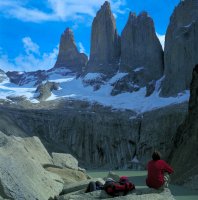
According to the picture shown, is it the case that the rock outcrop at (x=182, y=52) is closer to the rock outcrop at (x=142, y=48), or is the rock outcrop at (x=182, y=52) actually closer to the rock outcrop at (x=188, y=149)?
the rock outcrop at (x=142, y=48)

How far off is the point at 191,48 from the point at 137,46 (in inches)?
1333

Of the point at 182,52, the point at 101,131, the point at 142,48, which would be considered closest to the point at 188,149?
the point at 101,131

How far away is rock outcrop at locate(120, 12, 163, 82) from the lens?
14775cm

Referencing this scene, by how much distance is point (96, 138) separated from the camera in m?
105

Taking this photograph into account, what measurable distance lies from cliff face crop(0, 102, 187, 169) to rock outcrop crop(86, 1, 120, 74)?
181 ft

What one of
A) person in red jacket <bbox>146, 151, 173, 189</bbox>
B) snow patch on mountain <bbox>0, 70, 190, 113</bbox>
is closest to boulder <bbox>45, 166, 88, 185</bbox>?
person in red jacket <bbox>146, 151, 173, 189</bbox>

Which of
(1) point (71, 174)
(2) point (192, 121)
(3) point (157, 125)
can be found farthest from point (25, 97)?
(1) point (71, 174)

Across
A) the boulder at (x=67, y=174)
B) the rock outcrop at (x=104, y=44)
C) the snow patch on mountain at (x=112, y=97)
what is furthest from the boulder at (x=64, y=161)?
the rock outcrop at (x=104, y=44)

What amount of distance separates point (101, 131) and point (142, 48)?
55.9m

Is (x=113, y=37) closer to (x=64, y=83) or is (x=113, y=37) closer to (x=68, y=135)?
(x=64, y=83)

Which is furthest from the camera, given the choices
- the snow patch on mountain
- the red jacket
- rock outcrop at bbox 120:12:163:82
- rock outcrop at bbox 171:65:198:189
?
rock outcrop at bbox 120:12:163:82

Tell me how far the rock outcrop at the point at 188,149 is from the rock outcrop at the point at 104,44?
344ft

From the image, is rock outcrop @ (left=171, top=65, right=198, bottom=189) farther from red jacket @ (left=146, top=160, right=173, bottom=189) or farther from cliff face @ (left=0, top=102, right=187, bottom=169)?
cliff face @ (left=0, top=102, right=187, bottom=169)

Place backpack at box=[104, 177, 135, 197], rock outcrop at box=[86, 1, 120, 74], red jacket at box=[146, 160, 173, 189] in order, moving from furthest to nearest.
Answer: rock outcrop at box=[86, 1, 120, 74] → backpack at box=[104, 177, 135, 197] → red jacket at box=[146, 160, 173, 189]
